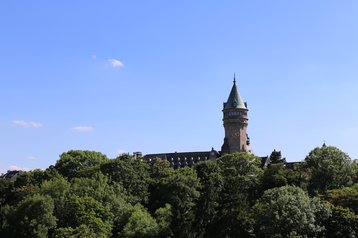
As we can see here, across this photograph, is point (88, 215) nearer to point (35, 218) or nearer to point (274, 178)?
point (35, 218)

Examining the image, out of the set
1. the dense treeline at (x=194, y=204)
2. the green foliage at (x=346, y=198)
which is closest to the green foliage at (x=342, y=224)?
the dense treeline at (x=194, y=204)

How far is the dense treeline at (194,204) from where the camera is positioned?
159ft

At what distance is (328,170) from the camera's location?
6469cm

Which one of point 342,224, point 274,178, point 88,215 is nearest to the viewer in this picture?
point 342,224

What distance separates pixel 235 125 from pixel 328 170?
4629 cm

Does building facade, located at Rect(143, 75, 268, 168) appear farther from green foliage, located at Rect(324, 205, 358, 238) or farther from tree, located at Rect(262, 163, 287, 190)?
green foliage, located at Rect(324, 205, 358, 238)

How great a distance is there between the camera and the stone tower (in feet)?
357

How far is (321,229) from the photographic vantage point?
4762 cm

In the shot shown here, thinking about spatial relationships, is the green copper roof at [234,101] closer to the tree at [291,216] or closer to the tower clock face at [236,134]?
the tower clock face at [236,134]

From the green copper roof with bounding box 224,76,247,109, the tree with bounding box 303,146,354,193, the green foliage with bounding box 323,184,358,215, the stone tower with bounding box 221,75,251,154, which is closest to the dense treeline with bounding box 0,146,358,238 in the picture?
the green foliage with bounding box 323,184,358,215

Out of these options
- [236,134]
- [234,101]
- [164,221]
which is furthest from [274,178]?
[234,101]

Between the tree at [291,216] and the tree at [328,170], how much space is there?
14159mm

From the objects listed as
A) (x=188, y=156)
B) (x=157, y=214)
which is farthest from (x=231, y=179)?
(x=188, y=156)

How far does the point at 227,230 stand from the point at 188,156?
71.9 m
